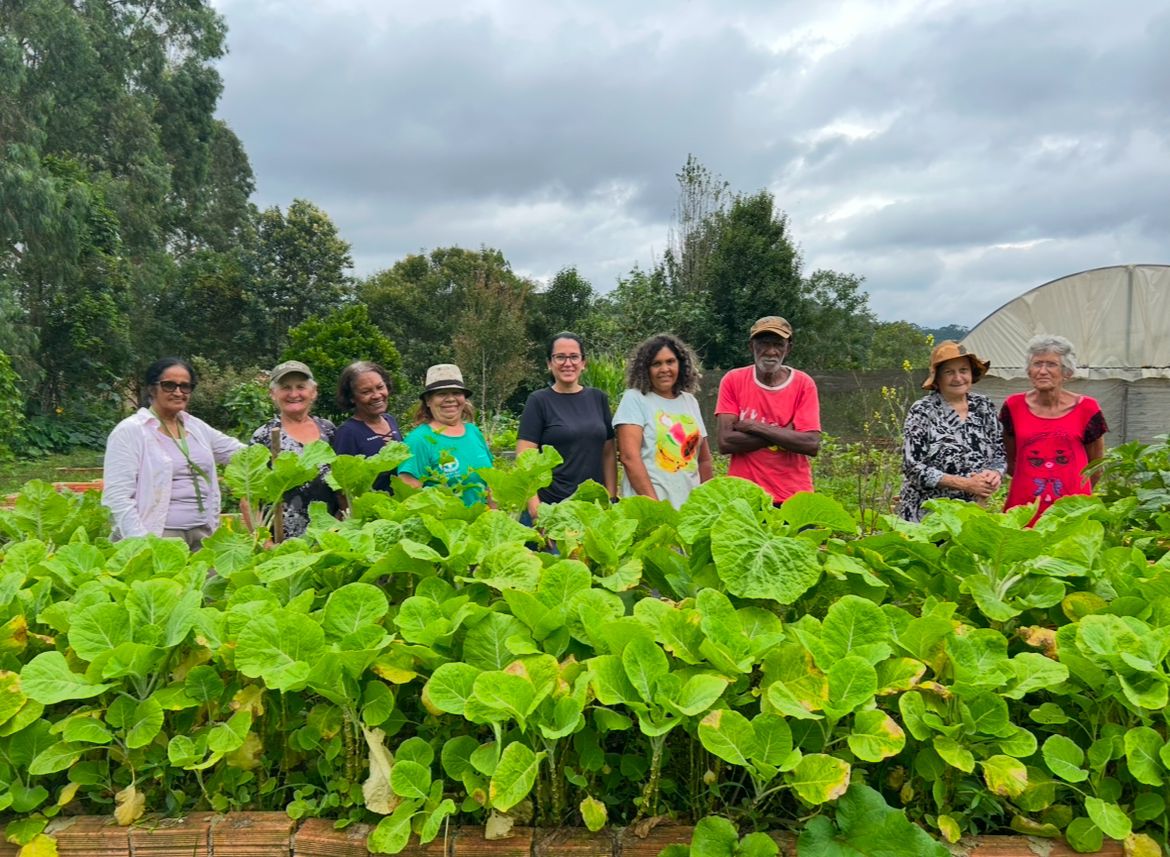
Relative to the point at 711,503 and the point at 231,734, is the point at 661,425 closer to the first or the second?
the point at 711,503

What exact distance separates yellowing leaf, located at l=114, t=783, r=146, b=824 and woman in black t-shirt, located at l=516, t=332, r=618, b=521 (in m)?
2.37

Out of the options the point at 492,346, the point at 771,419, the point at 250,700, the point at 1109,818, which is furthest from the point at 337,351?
the point at 1109,818

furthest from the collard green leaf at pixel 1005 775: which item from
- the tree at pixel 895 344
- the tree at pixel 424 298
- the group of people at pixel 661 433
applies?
the tree at pixel 895 344

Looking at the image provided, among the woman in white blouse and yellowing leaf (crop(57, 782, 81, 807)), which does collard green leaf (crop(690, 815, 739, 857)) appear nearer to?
yellowing leaf (crop(57, 782, 81, 807))

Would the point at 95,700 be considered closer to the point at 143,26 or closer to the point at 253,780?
the point at 253,780

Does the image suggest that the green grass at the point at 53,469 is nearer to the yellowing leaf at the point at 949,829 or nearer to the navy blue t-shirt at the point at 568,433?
the navy blue t-shirt at the point at 568,433

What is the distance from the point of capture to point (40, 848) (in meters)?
1.08

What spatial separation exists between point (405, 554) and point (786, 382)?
2.41m

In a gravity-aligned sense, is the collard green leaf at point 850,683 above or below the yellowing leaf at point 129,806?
above

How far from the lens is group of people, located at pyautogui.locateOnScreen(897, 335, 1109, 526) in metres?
3.23


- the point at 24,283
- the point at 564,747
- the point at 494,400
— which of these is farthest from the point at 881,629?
the point at 24,283

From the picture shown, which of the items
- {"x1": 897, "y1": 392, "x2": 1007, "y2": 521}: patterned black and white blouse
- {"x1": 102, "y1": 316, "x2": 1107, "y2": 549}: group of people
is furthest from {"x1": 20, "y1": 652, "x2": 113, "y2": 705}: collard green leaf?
{"x1": 897, "y1": 392, "x2": 1007, "y2": 521}: patterned black and white blouse

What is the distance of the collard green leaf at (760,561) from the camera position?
3.81ft

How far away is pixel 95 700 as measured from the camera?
122cm
